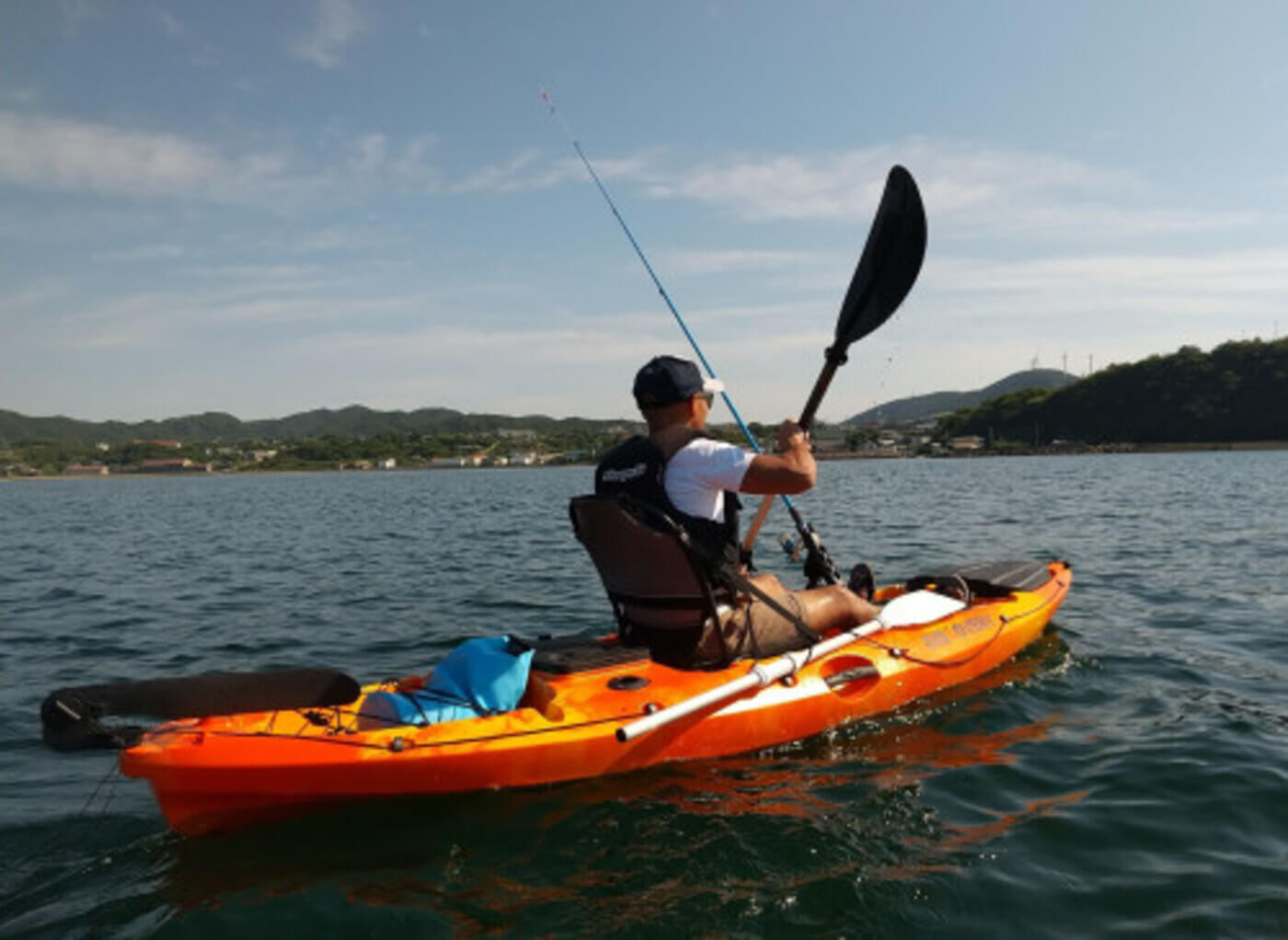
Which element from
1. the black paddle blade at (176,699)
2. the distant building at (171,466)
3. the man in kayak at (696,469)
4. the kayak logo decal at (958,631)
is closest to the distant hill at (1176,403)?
the kayak logo decal at (958,631)

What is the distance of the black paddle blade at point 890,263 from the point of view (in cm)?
602

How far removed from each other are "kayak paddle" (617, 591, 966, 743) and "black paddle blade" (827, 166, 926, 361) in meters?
1.93

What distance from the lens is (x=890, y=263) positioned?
6.10m

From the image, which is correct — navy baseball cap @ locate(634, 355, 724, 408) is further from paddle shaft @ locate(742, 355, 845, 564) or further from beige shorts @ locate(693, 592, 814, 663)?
beige shorts @ locate(693, 592, 814, 663)

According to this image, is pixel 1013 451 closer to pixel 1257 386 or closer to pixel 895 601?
pixel 1257 386

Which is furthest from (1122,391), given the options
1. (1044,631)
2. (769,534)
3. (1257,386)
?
(1044,631)

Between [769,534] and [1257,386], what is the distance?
98.0 meters

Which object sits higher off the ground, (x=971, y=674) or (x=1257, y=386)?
(x=1257, y=386)

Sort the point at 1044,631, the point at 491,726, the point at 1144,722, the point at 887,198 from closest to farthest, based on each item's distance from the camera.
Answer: the point at 491,726 < the point at 1144,722 < the point at 887,198 < the point at 1044,631

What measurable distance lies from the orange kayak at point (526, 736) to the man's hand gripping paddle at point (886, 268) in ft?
3.65

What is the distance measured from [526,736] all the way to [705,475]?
5.27 ft

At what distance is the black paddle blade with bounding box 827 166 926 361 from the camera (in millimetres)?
6016

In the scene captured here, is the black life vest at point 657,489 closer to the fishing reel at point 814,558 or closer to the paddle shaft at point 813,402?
the paddle shaft at point 813,402

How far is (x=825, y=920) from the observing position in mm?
3334
